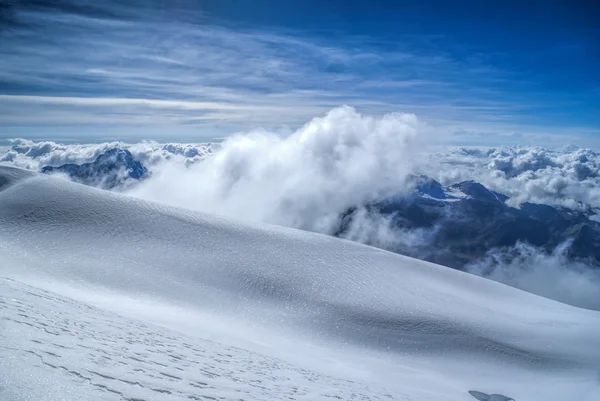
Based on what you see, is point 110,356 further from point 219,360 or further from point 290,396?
point 290,396

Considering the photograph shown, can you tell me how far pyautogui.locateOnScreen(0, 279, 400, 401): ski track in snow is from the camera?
7.29 m

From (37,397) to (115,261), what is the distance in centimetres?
1870

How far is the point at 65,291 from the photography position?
16844 mm

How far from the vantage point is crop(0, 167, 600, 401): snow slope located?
9102 mm

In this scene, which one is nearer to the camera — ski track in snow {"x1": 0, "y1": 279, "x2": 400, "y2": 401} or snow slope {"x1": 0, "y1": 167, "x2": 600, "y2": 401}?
ski track in snow {"x1": 0, "y1": 279, "x2": 400, "y2": 401}

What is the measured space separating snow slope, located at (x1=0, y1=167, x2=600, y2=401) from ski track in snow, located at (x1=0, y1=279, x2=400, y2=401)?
0.20 ft

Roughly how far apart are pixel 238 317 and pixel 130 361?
1070 cm

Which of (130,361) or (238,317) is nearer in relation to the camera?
(130,361)

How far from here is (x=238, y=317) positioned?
1948 centimetres

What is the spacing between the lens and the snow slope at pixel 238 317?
910 cm

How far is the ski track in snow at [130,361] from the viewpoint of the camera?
7289 millimetres

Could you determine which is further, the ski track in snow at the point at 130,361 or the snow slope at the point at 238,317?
the snow slope at the point at 238,317

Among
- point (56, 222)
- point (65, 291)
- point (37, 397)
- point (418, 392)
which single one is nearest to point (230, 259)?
point (65, 291)

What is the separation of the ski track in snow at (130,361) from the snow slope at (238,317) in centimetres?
6
